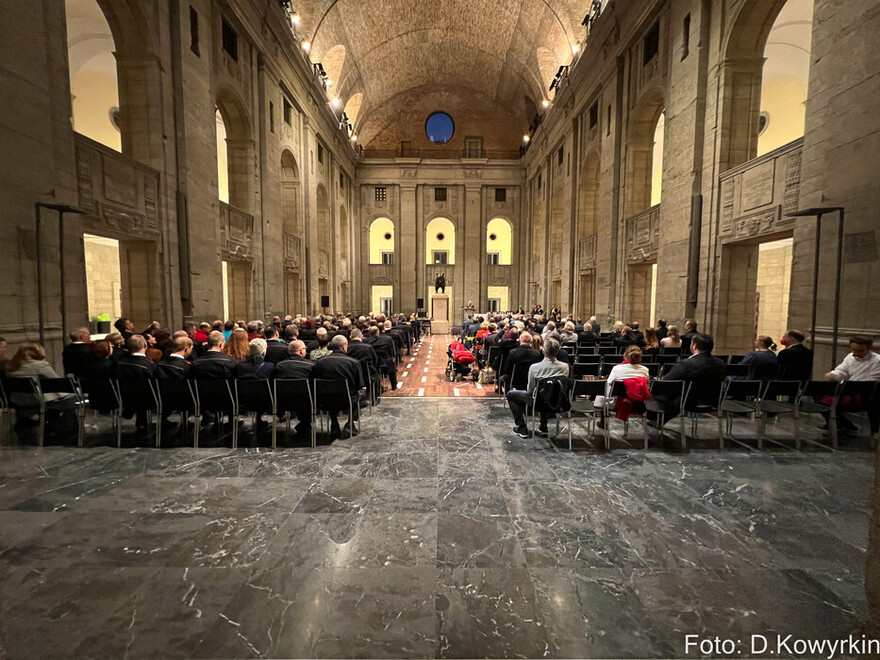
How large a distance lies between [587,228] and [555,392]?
1436cm

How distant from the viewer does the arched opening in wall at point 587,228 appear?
1703 cm

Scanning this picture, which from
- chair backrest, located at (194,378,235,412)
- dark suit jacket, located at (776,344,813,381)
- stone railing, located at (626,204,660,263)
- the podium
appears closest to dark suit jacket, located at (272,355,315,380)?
chair backrest, located at (194,378,235,412)

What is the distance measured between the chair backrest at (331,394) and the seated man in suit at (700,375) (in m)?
3.71

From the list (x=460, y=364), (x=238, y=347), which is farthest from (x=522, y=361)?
(x=238, y=347)

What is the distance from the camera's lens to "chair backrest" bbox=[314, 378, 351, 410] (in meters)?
4.60

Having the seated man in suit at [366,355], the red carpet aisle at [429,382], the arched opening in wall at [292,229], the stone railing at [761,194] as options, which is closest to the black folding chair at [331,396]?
the seated man in suit at [366,355]

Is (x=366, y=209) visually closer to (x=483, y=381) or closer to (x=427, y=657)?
(x=483, y=381)

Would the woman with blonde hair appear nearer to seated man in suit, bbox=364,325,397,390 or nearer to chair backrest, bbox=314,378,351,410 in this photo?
chair backrest, bbox=314,378,351,410

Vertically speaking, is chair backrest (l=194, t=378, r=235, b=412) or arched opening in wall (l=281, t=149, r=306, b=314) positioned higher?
arched opening in wall (l=281, t=149, r=306, b=314)

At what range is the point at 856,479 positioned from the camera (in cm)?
375

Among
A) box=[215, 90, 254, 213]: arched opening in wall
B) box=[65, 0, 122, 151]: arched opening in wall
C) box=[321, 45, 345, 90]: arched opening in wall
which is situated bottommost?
box=[215, 90, 254, 213]: arched opening in wall

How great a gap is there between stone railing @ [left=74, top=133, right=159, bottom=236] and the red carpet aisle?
6.08m

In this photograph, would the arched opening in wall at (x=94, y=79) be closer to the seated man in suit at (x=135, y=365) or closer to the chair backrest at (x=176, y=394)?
the seated man in suit at (x=135, y=365)

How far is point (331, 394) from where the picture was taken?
15.6 feet
